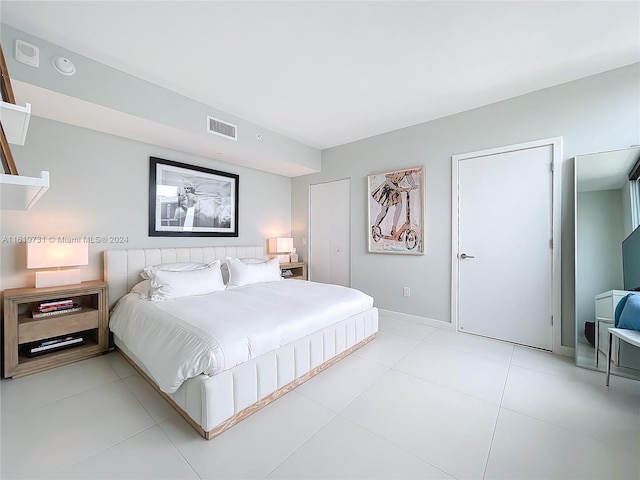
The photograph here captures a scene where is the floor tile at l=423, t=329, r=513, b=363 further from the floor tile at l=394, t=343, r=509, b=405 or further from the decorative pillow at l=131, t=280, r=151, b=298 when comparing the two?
the decorative pillow at l=131, t=280, r=151, b=298

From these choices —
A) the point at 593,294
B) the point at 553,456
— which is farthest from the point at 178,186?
the point at 593,294

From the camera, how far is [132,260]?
2975 mm

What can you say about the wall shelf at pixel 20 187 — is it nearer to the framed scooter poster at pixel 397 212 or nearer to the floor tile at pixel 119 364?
the floor tile at pixel 119 364

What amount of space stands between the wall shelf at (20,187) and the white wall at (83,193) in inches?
60.6

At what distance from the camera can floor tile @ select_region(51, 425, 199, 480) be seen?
51.3 inches

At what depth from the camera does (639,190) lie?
89.7 inches

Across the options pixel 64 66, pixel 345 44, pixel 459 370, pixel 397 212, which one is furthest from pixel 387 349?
pixel 64 66

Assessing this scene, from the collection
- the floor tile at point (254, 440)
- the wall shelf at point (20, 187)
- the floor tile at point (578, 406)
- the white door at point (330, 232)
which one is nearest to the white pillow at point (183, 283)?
the floor tile at point (254, 440)

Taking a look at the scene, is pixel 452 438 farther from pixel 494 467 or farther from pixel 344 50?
pixel 344 50

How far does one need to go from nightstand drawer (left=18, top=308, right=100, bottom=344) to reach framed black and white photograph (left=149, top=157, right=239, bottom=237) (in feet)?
3.59

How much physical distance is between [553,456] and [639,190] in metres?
2.34

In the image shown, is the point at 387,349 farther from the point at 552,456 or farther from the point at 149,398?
the point at 149,398

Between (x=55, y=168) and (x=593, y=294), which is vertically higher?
(x=55, y=168)

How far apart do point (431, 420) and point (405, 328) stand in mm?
1701
